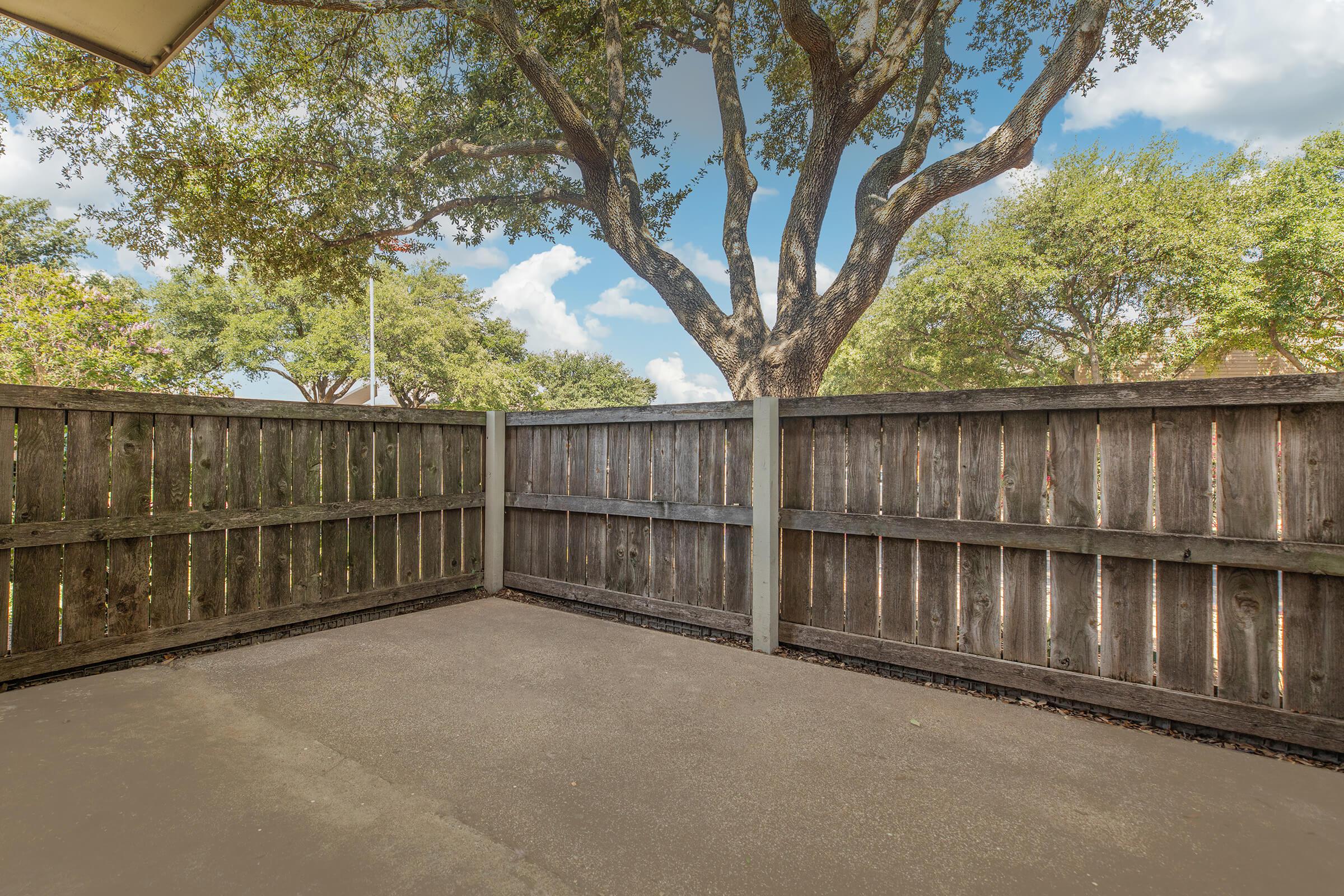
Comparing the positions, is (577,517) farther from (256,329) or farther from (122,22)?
(256,329)

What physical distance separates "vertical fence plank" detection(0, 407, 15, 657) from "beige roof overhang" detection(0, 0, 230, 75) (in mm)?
1539

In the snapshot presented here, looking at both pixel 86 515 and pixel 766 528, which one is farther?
pixel 766 528

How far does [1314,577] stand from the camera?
6.50 feet

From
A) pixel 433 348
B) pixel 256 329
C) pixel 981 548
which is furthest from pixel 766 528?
pixel 256 329

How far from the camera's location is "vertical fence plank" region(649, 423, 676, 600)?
3.47m

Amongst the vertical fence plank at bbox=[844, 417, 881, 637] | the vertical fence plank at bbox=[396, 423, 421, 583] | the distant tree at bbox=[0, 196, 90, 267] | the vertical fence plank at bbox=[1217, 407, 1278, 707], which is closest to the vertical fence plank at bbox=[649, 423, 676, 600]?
the vertical fence plank at bbox=[844, 417, 881, 637]

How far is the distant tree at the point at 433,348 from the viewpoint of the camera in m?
16.9

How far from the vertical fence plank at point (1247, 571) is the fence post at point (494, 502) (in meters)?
3.93

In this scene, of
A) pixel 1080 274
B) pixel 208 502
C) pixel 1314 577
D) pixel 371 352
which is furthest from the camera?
pixel 371 352

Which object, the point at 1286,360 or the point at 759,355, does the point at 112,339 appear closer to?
the point at 759,355

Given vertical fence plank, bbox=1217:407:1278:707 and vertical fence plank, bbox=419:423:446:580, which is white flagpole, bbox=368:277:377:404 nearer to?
vertical fence plank, bbox=419:423:446:580

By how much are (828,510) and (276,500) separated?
9.98 feet

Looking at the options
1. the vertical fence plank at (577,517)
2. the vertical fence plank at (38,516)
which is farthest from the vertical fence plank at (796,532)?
the vertical fence plank at (38,516)

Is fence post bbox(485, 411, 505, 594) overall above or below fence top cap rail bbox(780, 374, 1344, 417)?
below
